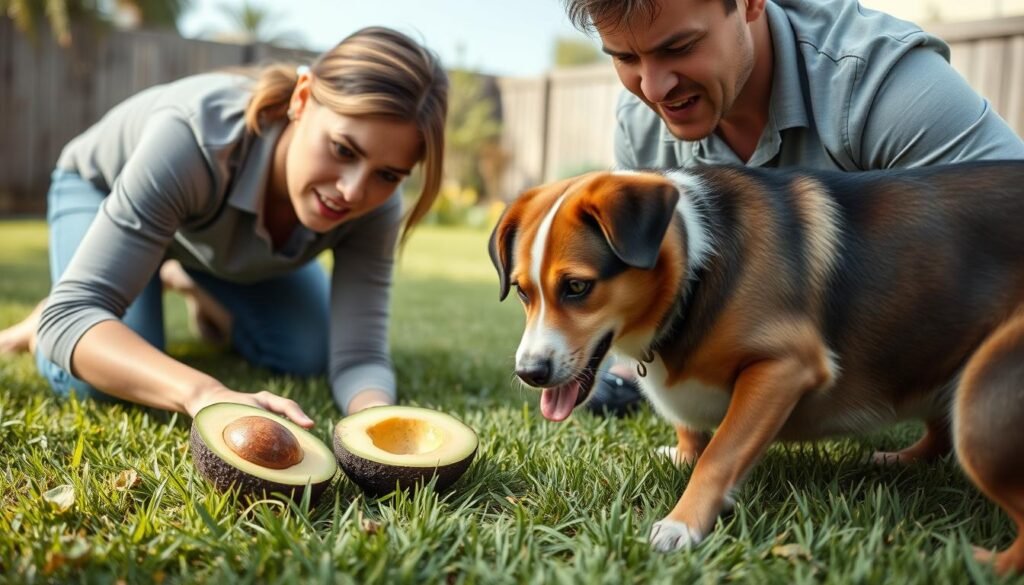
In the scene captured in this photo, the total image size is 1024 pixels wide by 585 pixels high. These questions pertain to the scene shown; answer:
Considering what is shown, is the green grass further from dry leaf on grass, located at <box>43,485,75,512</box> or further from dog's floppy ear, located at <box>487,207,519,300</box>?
dog's floppy ear, located at <box>487,207,519,300</box>

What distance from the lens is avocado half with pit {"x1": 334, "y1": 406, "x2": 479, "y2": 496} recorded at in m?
2.40

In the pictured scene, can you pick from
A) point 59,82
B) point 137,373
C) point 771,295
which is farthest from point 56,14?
point 771,295

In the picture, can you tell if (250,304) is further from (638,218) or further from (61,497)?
(638,218)

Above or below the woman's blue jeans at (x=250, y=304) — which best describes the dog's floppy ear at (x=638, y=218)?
above

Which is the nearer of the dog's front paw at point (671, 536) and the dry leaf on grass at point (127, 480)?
the dog's front paw at point (671, 536)

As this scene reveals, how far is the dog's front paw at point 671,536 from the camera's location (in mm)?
2047

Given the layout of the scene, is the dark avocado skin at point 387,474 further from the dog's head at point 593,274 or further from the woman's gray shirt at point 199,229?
the woman's gray shirt at point 199,229

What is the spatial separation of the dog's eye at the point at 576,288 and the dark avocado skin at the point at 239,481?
0.87 m

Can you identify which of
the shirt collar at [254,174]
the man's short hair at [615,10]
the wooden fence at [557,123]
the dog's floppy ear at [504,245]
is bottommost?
the wooden fence at [557,123]

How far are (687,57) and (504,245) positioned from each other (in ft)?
2.98

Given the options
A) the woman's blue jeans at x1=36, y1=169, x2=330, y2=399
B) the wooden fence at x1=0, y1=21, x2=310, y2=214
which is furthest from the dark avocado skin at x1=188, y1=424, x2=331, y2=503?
the wooden fence at x1=0, y1=21, x2=310, y2=214

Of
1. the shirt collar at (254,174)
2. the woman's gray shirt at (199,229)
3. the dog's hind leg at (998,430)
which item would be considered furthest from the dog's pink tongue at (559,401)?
the shirt collar at (254,174)

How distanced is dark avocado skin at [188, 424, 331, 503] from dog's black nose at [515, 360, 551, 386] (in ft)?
2.14

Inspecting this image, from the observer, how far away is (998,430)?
1879 mm
